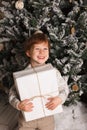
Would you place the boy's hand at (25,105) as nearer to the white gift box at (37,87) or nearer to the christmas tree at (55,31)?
the white gift box at (37,87)

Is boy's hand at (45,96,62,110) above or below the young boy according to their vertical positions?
below

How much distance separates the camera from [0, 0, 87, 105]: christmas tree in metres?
2.05

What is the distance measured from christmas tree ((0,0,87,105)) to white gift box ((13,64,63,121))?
1.44 ft

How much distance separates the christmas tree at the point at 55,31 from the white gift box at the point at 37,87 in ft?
1.44

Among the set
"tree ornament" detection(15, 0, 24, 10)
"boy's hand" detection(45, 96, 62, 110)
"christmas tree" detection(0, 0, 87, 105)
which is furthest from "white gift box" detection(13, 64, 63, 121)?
"tree ornament" detection(15, 0, 24, 10)

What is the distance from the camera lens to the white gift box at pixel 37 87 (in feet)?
5.21

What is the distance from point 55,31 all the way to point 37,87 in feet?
1.87

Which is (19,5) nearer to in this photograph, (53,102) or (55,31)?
(55,31)

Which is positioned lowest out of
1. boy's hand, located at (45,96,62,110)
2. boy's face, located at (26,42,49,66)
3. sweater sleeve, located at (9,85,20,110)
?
boy's hand, located at (45,96,62,110)

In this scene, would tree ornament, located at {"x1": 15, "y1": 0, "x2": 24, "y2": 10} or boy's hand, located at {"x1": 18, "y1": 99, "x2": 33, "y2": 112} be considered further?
A: tree ornament, located at {"x1": 15, "y1": 0, "x2": 24, "y2": 10}

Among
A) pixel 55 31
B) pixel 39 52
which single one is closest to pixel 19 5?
pixel 55 31

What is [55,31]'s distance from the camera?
6.72 ft

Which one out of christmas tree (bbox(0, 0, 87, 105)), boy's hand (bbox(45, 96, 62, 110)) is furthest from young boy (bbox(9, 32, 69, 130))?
christmas tree (bbox(0, 0, 87, 105))

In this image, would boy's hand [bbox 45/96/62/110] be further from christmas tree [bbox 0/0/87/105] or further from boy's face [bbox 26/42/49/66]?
christmas tree [bbox 0/0/87/105]
